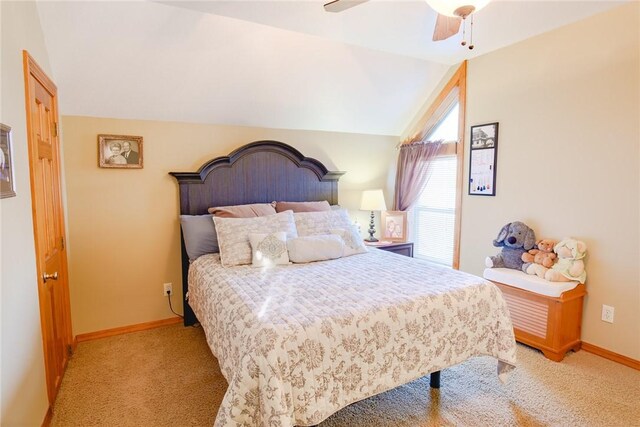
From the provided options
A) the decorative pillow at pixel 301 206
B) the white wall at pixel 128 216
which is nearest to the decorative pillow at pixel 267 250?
the decorative pillow at pixel 301 206

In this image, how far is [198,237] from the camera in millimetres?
3113

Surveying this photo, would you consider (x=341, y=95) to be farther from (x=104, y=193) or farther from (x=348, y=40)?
(x=104, y=193)

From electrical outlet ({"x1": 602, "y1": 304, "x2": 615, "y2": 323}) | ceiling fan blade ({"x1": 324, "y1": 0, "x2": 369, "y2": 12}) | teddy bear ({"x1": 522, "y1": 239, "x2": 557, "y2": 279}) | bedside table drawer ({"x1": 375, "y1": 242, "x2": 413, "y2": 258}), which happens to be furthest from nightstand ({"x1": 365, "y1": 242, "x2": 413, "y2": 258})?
ceiling fan blade ({"x1": 324, "y1": 0, "x2": 369, "y2": 12})

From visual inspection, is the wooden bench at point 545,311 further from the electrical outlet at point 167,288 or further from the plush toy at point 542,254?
the electrical outlet at point 167,288

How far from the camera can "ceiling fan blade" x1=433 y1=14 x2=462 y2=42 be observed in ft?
6.76

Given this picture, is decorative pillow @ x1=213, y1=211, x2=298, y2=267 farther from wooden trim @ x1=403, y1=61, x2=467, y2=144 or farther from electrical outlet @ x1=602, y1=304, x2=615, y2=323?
electrical outlet @ x1=602, y1=304, x2=615, y2=323

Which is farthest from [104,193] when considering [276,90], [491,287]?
[491,287]

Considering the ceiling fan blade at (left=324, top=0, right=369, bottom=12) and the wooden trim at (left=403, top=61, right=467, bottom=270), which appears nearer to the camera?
the ceiling fan blade at (left=324, top=0, right=369, bottom=12)

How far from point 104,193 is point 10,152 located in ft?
5.08

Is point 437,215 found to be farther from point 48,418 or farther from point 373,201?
point 48,418

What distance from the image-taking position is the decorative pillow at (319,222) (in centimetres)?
327

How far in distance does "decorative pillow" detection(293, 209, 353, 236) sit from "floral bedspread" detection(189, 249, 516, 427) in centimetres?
64

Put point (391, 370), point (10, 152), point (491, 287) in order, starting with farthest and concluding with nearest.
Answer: point (491, 287), point (391, 370), point (10, 152)

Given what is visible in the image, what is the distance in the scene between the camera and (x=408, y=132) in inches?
179
